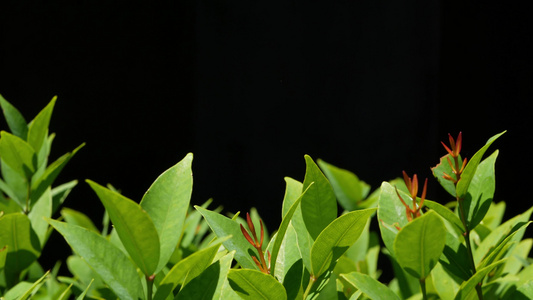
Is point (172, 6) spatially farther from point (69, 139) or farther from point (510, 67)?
point (510, 67)

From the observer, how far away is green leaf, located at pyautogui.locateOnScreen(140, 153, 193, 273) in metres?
0.42

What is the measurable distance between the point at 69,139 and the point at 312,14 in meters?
1.09

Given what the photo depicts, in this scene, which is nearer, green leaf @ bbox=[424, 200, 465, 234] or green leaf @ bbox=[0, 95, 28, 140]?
green leaf @ bbox=[424, 200, 465, 234]

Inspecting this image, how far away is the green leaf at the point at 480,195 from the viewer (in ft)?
1.61

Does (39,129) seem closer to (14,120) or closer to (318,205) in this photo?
(14,120)

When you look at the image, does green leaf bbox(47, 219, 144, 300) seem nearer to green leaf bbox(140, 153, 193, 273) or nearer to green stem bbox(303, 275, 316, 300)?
green leaf bbox(140, 153, 193, 273)

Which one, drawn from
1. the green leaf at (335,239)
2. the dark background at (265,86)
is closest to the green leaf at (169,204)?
the green leaf at (335,239)

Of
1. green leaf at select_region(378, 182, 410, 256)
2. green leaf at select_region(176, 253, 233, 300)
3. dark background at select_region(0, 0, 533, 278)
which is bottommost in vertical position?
dark background at select_region(0, 0, 533, 278)

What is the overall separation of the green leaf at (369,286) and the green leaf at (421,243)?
35 mm

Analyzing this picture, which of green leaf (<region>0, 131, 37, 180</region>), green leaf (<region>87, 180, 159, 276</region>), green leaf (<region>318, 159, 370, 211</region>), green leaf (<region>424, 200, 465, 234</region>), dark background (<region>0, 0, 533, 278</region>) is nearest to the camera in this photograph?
green leaf (<region>87, 180, 159, 276</region>)

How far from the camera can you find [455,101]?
230 centimetres

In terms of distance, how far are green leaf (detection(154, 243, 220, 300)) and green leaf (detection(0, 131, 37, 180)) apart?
0.98ft

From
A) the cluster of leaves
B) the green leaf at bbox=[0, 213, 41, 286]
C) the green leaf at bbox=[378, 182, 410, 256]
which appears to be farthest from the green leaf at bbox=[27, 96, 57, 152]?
the green leaf at bbox=[378, 182, 410, 256]

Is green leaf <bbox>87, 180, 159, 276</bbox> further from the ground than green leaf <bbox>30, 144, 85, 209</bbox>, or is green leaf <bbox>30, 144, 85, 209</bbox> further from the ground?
green leaf <bbox>87, 180, 159, 276</bbox>
